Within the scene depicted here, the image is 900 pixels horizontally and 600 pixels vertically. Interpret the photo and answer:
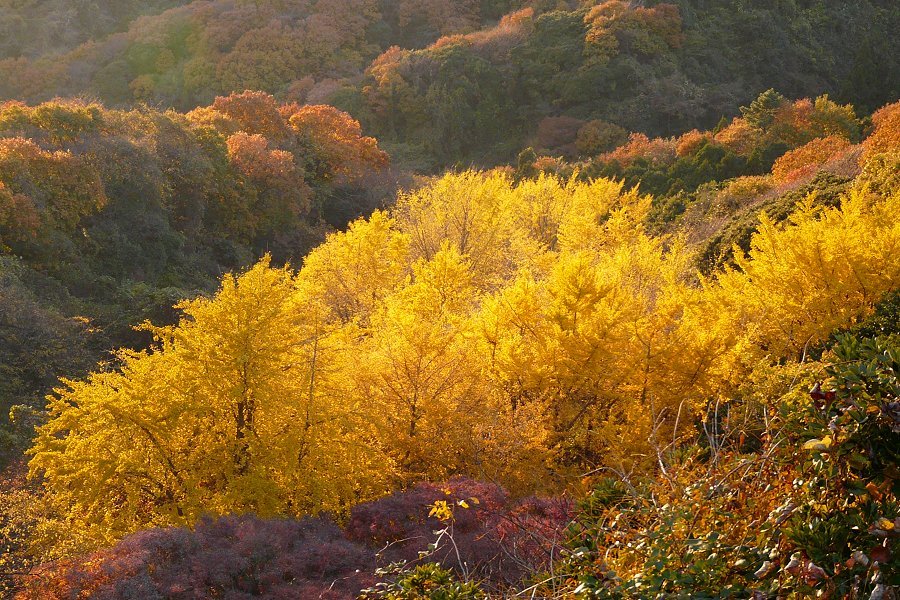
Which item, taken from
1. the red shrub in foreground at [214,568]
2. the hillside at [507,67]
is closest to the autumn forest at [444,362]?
the red shrub in foreground at [214,568]

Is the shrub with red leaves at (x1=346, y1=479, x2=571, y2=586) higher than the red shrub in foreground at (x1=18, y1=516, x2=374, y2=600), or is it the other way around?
the red shrub in foreground at (x1=18, y1=516, x2=374, y2=600)

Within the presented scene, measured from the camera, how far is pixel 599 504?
5.44m

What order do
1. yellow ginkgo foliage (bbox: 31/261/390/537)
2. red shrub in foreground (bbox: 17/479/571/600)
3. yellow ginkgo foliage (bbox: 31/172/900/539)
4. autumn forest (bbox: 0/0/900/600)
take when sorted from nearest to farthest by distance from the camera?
autumn forest (bbox: 0/0/900/600), red shrub in foreground (bbox: 17/479/571/600), yellow ginkgo foliage (bbox: 31/261/390/537), yellow ginkgo foliage (bbox: 31/172/900/539)

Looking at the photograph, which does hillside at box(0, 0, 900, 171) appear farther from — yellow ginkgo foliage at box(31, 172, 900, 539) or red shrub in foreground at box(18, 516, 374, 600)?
red shrub in foreground at box(18, 516, 374, 600)

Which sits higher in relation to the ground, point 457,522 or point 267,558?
point 267,558

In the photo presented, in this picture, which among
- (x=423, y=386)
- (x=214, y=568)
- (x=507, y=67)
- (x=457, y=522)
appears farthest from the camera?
(x=507, y=67)

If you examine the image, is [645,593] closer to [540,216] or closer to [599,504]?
[599,504]

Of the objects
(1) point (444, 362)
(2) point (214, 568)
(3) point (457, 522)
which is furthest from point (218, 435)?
(3) point (457, 522)

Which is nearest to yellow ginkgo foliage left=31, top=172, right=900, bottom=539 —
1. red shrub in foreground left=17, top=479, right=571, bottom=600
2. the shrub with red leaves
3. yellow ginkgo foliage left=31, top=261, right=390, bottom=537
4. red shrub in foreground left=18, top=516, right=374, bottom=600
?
yellow ginkgo foliage left=31, top=261, right=390, bottom=537

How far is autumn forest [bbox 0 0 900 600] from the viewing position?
444 cm

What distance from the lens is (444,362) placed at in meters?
12.3

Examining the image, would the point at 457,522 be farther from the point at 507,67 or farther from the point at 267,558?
the point at 507,67

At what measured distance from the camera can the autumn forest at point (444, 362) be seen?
444cm

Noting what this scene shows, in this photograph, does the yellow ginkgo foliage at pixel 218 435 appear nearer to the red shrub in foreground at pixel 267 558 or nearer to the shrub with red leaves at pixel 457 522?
the shrub with red leaves at pixel 457 522
